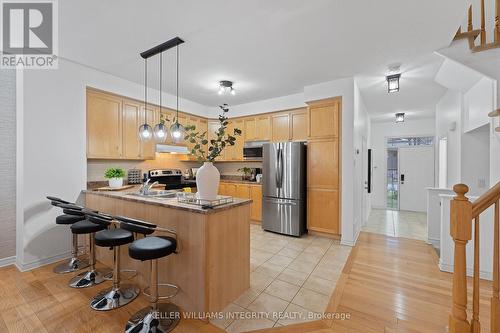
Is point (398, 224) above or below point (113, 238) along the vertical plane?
below

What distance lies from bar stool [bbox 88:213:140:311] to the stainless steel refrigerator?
2686 millimetres

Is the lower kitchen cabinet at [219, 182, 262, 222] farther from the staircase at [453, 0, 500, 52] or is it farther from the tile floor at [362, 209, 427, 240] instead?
the staircase at [453, 0, 500, 52]

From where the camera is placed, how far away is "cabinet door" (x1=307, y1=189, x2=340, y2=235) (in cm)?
394

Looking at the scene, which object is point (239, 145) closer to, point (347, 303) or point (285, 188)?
point (285, 188)

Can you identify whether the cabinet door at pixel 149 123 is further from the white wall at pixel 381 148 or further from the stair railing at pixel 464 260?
the white wall at pixel 381 148

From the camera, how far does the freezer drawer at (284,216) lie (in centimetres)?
414

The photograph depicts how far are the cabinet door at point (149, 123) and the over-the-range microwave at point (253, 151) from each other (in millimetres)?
2055

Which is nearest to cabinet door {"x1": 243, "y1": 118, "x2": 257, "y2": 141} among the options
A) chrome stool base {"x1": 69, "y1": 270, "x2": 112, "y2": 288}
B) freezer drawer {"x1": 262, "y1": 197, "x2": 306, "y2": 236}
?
freezer drawer {"x1": 262, "y1": 197, "x2": 306, "y2": 236}

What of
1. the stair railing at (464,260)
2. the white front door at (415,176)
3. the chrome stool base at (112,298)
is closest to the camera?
the stair railing at (464,260)

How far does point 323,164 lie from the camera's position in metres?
4.07

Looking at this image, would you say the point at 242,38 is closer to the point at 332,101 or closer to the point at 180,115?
the point at 332,101

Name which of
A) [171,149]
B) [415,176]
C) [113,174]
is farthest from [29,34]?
[415,176]

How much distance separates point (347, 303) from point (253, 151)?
11.8 ft

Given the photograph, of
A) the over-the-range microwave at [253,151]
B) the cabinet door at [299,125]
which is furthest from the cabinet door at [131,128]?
the cabinet door at [299,125]
